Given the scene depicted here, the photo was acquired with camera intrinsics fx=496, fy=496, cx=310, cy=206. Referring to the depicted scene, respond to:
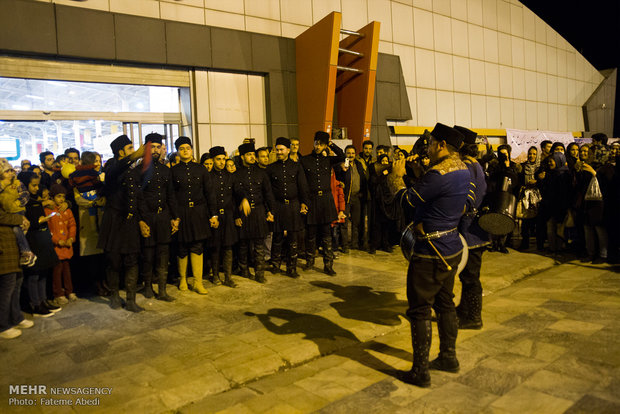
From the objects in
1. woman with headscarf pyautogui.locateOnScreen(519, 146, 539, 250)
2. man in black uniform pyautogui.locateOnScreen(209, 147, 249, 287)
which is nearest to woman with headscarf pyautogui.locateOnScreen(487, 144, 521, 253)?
woman with headscarf pyautogui.locateOnScreen(519, 146, 539, 250)

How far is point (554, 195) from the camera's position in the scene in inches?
363

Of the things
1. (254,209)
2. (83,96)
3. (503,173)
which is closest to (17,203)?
(254,209)

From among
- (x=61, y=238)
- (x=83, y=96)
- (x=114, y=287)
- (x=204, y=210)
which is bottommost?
(x=114, y=287)

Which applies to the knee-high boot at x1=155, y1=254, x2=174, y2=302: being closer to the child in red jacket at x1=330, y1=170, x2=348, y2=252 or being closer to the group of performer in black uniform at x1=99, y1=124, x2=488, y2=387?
the group of performer in black uniform at x1=99, y1=124, x2=488, y2=387

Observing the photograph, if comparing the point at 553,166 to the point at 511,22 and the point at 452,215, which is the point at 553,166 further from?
the point at 511,22

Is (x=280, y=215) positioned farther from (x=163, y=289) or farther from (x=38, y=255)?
(x=38, y=255)

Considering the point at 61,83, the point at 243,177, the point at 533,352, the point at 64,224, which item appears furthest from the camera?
the point at 61,83

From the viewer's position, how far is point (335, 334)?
5309 mm

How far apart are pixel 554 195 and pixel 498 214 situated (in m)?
4.52

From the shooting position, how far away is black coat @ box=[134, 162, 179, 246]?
6469mm

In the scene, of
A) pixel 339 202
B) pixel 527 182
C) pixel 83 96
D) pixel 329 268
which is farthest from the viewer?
pixel 83 96

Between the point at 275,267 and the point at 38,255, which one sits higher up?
the point at 38,255

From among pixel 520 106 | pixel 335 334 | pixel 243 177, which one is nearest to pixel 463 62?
pixel 520 106

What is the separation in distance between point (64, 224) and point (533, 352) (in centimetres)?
578
